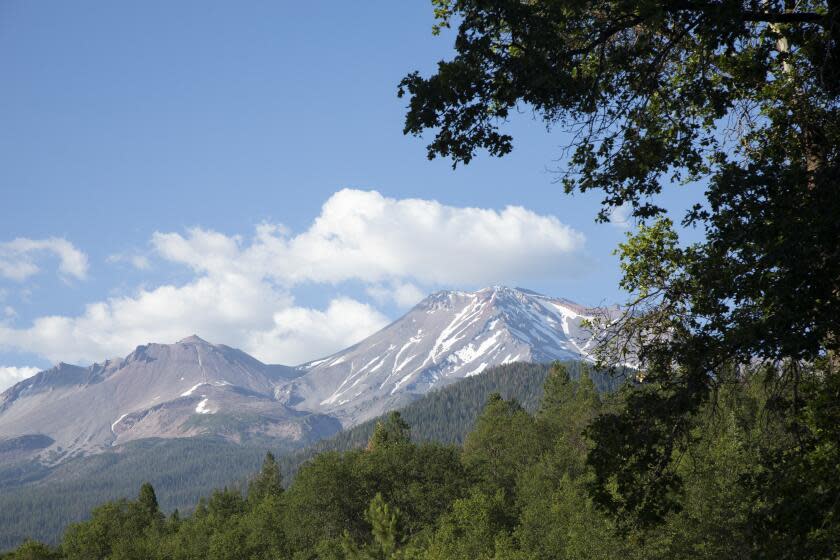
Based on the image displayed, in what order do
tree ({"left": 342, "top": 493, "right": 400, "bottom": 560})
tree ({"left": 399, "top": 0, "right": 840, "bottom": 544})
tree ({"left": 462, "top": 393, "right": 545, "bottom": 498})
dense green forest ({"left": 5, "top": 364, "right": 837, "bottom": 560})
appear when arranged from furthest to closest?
tree ({"left": 462, "top": 393, "right": 545, "bottom": 498})
tree ({"left": 342, "top": 493, "right": 400, "bottom": 560})
dense green forest ({"left": 5, "top": 364, "right": 837, "bottom": 560})
tree ({"left": 399, "top": 0, "right": 840, "bottom": 544})

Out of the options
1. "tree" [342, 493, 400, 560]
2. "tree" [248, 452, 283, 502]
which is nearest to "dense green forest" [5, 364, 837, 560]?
"tree" [342, 493, 400, 560]

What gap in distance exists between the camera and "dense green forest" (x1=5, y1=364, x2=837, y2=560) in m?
41.3

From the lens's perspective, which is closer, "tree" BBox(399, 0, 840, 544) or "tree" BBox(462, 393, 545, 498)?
"tree" BBox(399, 0, 840, 544)

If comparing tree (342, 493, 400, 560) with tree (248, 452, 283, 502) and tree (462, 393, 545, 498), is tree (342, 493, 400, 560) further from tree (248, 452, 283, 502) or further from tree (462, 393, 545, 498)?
tree (248, 452, 283, 502)

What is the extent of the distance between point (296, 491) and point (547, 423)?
3234 cm

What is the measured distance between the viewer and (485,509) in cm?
6241

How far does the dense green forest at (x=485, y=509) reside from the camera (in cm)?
4128

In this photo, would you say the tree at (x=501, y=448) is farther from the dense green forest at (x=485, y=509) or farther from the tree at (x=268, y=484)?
the tree at (x=268, y=484)

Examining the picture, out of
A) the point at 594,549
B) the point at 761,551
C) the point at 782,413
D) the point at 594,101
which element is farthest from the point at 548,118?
the point at 594,549

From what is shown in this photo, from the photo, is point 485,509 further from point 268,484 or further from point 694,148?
point 268,484

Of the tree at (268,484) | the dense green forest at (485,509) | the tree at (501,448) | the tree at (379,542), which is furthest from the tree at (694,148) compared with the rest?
the tree at (268,484)

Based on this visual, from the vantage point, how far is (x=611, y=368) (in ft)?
46.9

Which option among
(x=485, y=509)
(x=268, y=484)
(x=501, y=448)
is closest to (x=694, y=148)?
(x=485, y=509)

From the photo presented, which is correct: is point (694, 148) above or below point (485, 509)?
above
